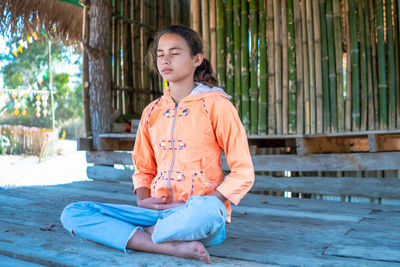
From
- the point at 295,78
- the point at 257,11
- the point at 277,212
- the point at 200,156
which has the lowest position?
the point at 277,212

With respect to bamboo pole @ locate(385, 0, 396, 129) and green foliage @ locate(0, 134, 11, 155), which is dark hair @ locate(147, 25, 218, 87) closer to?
bamboo pole @ locate(385, 0, 396, 129)

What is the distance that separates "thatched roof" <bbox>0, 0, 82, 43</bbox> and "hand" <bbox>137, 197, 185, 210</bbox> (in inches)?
141

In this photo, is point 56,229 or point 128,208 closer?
point 128,208

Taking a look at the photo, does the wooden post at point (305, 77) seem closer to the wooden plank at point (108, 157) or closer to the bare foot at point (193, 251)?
the wooden plank at point (108, 157)

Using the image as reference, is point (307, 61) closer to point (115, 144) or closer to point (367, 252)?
point (115, 144)

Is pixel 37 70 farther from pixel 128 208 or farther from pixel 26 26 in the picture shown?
pixel 128 208

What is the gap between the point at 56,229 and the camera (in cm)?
238

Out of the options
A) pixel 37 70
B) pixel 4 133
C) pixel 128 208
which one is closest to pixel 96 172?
pixel 128 208

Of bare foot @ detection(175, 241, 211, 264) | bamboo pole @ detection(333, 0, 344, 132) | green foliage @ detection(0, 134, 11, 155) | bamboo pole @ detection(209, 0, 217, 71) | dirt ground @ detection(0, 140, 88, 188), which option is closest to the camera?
bare foot @ detection(175, 241, 211, 264)

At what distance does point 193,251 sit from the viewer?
5.53 feet

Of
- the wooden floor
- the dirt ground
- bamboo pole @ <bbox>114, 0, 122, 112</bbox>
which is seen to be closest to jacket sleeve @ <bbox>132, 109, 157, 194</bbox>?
the wooden floor

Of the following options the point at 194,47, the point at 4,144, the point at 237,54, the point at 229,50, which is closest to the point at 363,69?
the point at 237,54

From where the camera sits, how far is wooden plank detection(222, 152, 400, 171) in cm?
356

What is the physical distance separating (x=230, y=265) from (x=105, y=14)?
155 inches
